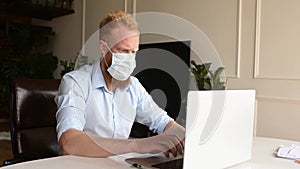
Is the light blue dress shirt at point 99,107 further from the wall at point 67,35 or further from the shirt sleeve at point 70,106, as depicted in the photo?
the wall at point 67,35

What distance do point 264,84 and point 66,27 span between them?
327 cm

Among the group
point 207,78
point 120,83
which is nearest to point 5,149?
point 207,78

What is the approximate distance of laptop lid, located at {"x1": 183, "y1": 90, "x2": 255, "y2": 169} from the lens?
73cm

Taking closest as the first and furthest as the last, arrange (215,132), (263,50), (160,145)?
1. (215,132)
2. (160,145)
3. (263,50)

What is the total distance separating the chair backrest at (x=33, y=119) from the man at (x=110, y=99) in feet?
0.86

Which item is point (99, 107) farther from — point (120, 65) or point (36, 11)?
point (36, 11)

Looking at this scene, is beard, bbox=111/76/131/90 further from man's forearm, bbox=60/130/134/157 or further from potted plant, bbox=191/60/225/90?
potted plant, bbox=191/60/225/90

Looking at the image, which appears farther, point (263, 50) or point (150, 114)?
point (263, 50)

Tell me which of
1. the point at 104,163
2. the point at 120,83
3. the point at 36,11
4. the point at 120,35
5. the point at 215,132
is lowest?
the point at 104,163

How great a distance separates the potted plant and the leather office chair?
149 cm

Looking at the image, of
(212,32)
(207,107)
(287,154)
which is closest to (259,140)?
(287,154)

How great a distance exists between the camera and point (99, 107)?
133 centimetres

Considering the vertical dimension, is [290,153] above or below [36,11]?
below

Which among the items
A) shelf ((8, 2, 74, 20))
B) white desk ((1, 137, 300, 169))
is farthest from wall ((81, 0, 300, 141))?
shelf ((8, 2, 74, 20))
